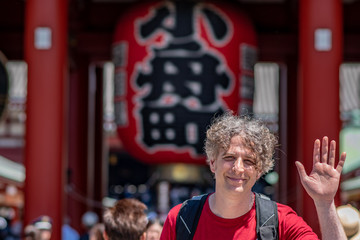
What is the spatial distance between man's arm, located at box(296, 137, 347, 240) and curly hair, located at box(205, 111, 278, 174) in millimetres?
121

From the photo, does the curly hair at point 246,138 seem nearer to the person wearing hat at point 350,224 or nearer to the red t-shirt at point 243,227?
the red t-shirt at point 243,227

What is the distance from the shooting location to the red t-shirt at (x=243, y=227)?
→ 2.10 metres

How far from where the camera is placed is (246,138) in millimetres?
2148

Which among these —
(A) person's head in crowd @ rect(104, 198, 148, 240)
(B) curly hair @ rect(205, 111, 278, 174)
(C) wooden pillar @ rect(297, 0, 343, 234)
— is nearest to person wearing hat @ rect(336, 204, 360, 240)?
(A) person's head in crowd @ rect(104, 198, 148, 240)

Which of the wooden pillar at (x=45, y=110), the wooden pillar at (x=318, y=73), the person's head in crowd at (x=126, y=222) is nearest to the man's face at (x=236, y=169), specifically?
the person's head in crowd at (x=126, y=222)

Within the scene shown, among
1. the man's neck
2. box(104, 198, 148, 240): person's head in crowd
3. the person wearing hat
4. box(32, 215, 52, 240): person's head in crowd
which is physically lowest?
box(32, 215, 52, 240): person's head in crowd

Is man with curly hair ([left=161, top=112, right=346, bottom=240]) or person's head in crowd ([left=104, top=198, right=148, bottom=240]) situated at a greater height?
man with curly hair ([left=161, top=112, right=346, bottom=240])

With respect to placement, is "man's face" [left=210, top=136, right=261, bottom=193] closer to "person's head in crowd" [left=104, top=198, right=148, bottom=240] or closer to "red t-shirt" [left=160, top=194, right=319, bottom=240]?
"red t-shirt" [left=160, top=194, right=319, bottom=240]

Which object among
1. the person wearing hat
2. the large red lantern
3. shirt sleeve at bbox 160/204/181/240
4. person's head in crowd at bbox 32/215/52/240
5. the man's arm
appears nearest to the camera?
the man's arm

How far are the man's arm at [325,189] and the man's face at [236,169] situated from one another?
0.15m

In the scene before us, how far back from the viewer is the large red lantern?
7.32 metres

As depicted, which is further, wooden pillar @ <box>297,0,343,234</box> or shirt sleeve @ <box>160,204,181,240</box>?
wooden pillar @ <box>297,0,343,234</box>

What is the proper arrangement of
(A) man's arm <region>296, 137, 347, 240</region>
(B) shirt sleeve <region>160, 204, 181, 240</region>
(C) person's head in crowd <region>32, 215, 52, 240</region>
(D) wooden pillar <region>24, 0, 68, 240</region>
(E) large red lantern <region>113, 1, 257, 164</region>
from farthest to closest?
(E) large red lantern <region>113, 1, 257, 164</region> < (D) wooden pillar <region>24, 0, 68, 240</region> < (C) person's head in crowd <region>32, 215, 52, 240</region> < (B) shirt sleeve <region>160, 204, 181, 240</region> < (A) man's arm <region>296, 137, 347, 240</region>

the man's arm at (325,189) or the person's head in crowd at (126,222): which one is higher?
the man's arm at (325,189)
